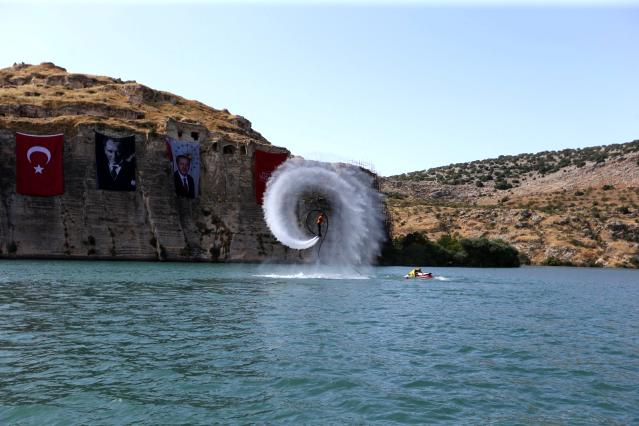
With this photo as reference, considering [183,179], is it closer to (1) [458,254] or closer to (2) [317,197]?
(2) [317,197]

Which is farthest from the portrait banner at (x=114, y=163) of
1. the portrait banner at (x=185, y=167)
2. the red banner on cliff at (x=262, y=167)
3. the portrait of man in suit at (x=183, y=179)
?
the red banner on cliff at (x=262, y=167)

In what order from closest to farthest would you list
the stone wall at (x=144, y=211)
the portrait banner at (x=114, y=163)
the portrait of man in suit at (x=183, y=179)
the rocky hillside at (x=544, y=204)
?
1. the stone wall at (x=144, y=211)
2. the portrait banner at (x=114, y=163)
3. the portrait of man in suit at (x=183, y=179)
4. the rocky hillside at (x=544, y=204)

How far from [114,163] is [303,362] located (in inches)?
2992

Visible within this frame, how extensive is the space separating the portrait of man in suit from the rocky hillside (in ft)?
150

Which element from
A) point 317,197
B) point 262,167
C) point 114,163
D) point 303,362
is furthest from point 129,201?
point 303,362

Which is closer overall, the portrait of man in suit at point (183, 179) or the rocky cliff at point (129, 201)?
the rocky cliff at point (129, 201)

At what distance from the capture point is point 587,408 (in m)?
13.7

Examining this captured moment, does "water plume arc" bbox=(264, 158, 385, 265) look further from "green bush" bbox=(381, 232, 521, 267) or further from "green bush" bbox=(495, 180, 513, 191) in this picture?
"green bush" bbox=(495, 180, 513, 191)

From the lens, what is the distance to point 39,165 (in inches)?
3177

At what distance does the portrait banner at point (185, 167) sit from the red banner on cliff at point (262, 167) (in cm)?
941

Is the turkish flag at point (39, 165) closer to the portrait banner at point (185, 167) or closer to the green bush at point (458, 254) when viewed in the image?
the portrait banner at point (185, 167)

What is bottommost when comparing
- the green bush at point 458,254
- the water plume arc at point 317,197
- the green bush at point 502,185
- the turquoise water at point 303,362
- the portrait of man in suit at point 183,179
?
the turquoise water at point 303,362

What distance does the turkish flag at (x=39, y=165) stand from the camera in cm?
7938

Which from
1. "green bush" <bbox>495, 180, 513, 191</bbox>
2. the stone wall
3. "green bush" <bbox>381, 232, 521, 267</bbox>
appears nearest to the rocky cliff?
the stone wall
